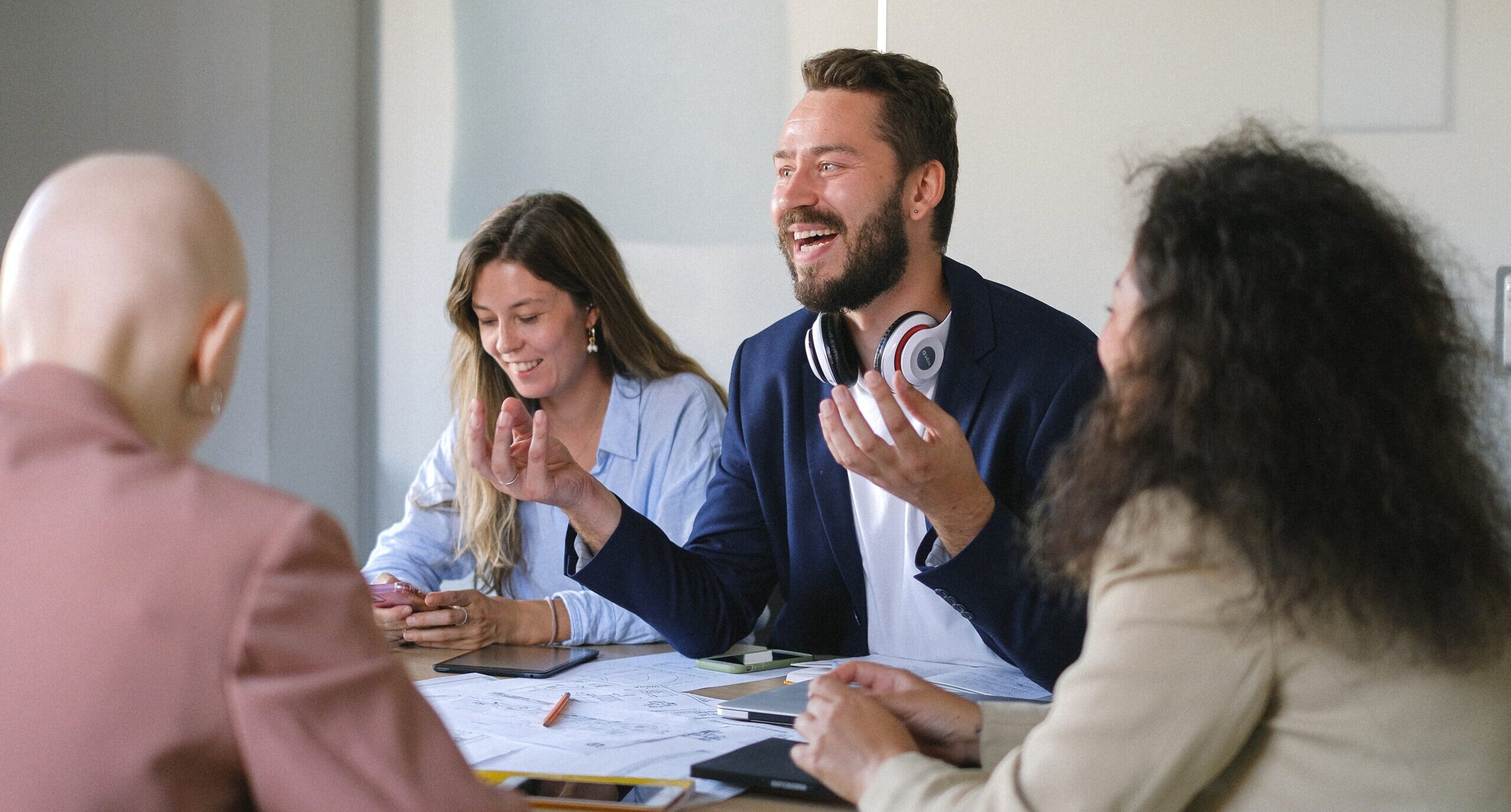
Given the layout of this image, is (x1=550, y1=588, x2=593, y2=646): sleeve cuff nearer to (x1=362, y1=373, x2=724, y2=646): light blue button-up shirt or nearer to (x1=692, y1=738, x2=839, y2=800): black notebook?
(x1=362, y1=373, x2=724, y2=646): light blue button-up shirt

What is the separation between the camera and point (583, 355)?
8.64 feet

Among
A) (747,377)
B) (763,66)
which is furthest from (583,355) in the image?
(763,66)

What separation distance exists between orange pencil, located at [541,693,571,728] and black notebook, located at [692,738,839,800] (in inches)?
9.7

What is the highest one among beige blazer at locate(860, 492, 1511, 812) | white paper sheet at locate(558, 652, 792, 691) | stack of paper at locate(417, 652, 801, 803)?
beige blazer at locate(860, 492, 1511, 812)

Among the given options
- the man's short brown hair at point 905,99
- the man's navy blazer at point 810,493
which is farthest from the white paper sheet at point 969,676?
the man's short brown hair at point 905,99

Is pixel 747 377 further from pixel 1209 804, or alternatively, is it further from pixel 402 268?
pixel 402 268

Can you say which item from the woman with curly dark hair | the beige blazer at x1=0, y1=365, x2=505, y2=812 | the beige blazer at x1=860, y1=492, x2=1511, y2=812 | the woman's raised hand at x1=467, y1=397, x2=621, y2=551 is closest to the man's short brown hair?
the woman's raised hand at x1=467, y1=397, x2=621, y2=551

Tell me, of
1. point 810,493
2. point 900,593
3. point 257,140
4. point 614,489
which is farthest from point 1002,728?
point 257,140

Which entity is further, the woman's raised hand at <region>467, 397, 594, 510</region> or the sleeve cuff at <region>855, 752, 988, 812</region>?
the woman's raised hand at <region>467, 397, 594, 510</region>

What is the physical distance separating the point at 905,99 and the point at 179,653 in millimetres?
1692

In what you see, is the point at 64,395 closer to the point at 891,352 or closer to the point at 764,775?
the point at 764,775

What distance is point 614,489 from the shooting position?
8.25ft

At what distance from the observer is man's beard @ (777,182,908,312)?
6.84 ft

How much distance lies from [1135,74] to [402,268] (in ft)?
6.99
